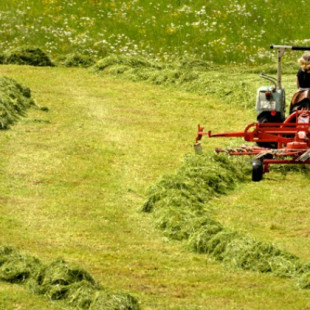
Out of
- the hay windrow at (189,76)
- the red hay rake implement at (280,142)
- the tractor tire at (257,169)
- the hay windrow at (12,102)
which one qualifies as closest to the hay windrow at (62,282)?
the tractor tire at (257,169)

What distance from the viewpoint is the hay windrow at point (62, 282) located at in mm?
9445

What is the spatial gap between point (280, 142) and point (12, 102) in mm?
8883

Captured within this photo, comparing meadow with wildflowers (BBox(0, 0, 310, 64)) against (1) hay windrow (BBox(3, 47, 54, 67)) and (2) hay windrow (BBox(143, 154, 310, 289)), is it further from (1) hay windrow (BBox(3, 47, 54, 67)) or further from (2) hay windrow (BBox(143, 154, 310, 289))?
(2) hay windrow (BBox(143, 154, 310, 289))

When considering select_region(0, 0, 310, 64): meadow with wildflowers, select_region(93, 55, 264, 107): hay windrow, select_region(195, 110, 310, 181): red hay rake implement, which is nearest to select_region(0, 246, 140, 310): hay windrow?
select_region(195, 110, 310, 181): red hay rake implement

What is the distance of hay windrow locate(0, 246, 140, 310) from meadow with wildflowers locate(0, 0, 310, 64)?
27.9m

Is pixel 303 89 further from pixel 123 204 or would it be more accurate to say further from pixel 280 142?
pixel 123 204

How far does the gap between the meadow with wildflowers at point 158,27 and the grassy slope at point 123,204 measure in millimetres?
11567

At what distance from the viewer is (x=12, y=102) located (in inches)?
947

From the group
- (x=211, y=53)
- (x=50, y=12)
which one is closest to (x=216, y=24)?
(x=211, y=53)

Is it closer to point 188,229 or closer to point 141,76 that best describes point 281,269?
point 188,229

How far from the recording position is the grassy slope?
10.8 metres

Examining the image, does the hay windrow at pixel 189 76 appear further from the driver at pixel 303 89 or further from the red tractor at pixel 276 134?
the red tractor at pixel 276 134

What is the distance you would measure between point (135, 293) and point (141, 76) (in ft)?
73.0

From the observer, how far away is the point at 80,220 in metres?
14.0
